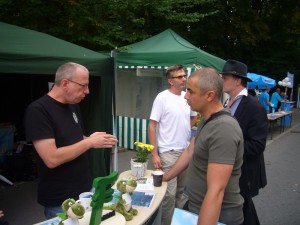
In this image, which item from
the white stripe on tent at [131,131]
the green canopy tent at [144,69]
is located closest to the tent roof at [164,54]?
the green canopy tent at [144,69]

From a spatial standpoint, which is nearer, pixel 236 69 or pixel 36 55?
pixel 236 69

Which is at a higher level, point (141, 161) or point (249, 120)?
point (249, 120)

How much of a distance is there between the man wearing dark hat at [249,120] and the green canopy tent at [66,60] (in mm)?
1928

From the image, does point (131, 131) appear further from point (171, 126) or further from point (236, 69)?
point (236, 69)

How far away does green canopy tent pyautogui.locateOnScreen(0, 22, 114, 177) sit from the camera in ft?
10.5

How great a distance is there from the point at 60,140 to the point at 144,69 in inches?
250

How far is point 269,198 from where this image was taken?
5055 mm

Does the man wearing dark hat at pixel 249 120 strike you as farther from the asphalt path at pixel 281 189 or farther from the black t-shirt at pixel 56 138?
the asphalt path at pixel 281 189

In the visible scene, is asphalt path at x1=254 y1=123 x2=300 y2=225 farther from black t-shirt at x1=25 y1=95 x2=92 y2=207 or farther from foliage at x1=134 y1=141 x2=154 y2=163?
black t-shirt at x1=25 y1=95 x2=92 y2=207

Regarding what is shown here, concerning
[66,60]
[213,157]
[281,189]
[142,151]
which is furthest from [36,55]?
[281,189]

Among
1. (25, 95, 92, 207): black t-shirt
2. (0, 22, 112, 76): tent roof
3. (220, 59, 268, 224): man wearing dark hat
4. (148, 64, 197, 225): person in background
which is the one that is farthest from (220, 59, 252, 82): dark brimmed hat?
(0, 22, 112, 76): tent roof

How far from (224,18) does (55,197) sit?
16.5m

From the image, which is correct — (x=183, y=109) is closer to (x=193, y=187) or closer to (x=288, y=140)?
(x=193, y=187)

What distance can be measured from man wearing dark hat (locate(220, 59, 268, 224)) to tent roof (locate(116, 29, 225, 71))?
4021 millimetres
